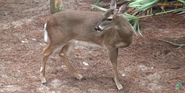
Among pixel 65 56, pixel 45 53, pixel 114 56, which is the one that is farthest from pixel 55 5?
pixel 114 56

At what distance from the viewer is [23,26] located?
25.3 ft

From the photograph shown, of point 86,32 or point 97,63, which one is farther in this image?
point 97,63

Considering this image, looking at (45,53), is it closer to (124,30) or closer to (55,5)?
(124,30)

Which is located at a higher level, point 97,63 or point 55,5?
point 55,5

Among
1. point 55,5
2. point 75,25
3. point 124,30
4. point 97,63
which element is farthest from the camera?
point 55,5

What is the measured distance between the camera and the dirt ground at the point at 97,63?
187 inches

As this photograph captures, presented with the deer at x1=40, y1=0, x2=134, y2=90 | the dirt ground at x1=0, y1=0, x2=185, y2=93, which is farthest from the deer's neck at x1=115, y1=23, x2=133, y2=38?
the dirt ground at x1=0, y1=0, x2=185, y2=93

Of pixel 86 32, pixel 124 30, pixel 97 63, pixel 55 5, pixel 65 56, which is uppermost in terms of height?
pixel 124 30

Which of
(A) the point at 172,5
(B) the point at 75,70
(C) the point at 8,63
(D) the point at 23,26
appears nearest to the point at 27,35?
(D) the point at 23,26

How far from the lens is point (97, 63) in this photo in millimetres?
5754

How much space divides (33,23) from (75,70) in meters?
3.41

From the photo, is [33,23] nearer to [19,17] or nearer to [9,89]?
[19,17]

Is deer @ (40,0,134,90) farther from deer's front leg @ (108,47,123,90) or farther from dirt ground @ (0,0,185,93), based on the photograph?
dirt ground @ (0,0,185,93)

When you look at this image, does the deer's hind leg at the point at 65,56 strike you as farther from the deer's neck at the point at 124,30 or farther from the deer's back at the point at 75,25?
the deer's neck at the point at 124,30
